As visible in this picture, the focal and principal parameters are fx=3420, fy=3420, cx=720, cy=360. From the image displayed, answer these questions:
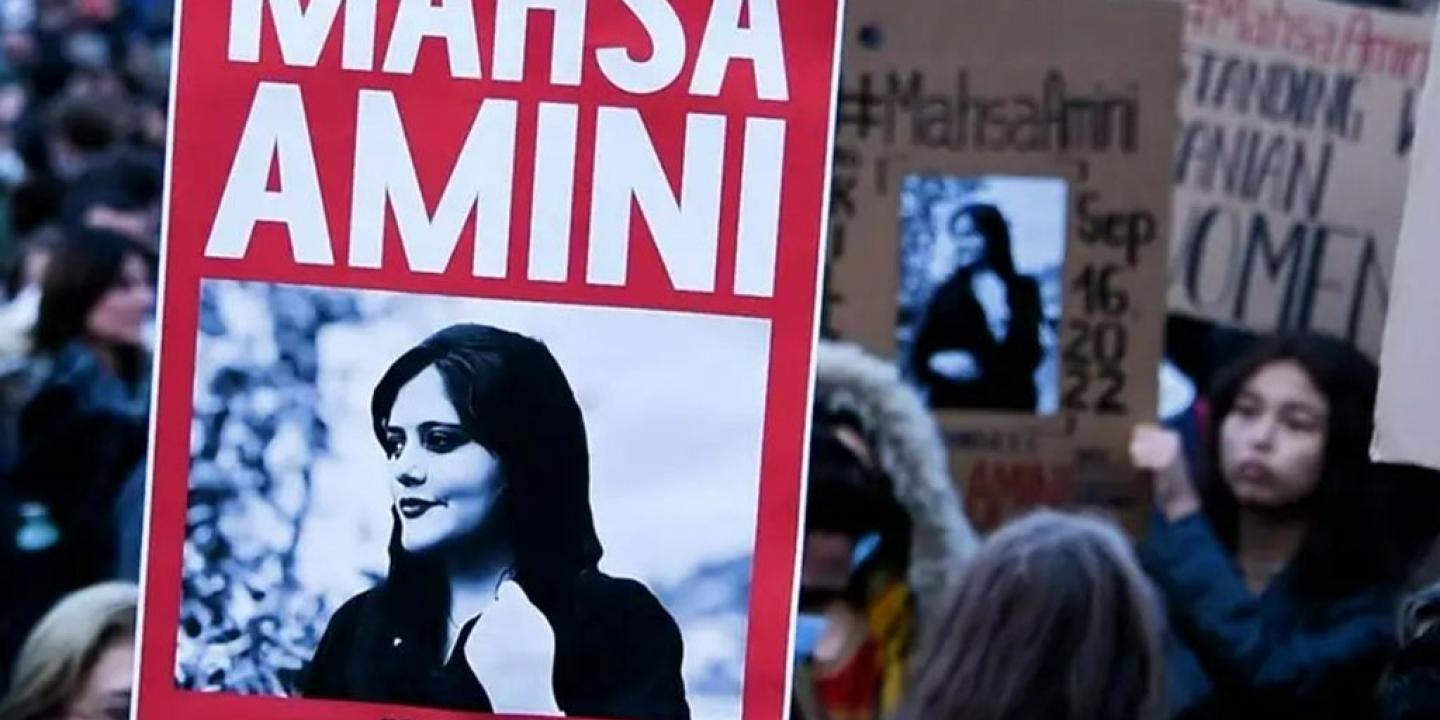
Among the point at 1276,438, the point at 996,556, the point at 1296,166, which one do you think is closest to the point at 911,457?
the point at 1276,438

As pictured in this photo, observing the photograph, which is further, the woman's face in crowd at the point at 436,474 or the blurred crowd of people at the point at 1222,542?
the blurred crowd of people at the point at 1222,542

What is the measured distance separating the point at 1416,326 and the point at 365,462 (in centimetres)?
81

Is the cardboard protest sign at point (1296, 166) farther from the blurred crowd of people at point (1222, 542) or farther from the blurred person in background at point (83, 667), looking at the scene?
the blurred person in background at point (83, 667)

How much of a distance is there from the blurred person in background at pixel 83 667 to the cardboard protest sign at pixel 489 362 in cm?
135

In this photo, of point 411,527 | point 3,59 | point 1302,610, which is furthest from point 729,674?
point 3,59

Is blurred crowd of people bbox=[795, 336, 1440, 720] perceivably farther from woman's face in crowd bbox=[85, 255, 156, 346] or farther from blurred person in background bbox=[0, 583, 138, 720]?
woman's face in crowd bbox=[85, 255, 156, 346]

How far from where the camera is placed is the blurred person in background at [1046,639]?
12.0ft

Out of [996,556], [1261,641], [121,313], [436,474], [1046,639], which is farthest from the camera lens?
[121,313]

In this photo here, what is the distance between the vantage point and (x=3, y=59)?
1345cm

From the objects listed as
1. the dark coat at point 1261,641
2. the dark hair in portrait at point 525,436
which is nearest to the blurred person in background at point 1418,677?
the dark hair in portrait at point 525,436

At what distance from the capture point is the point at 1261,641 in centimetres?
448

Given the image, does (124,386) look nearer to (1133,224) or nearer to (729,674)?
(1133,224)

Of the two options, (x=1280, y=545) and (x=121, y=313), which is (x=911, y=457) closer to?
(x=1280, y=545)

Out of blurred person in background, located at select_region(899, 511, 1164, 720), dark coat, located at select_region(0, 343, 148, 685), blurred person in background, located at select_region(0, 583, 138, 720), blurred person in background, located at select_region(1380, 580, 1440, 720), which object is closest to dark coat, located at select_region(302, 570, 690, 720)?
blurred person in background, located at select_region(1380, 580, 1440, 720)
